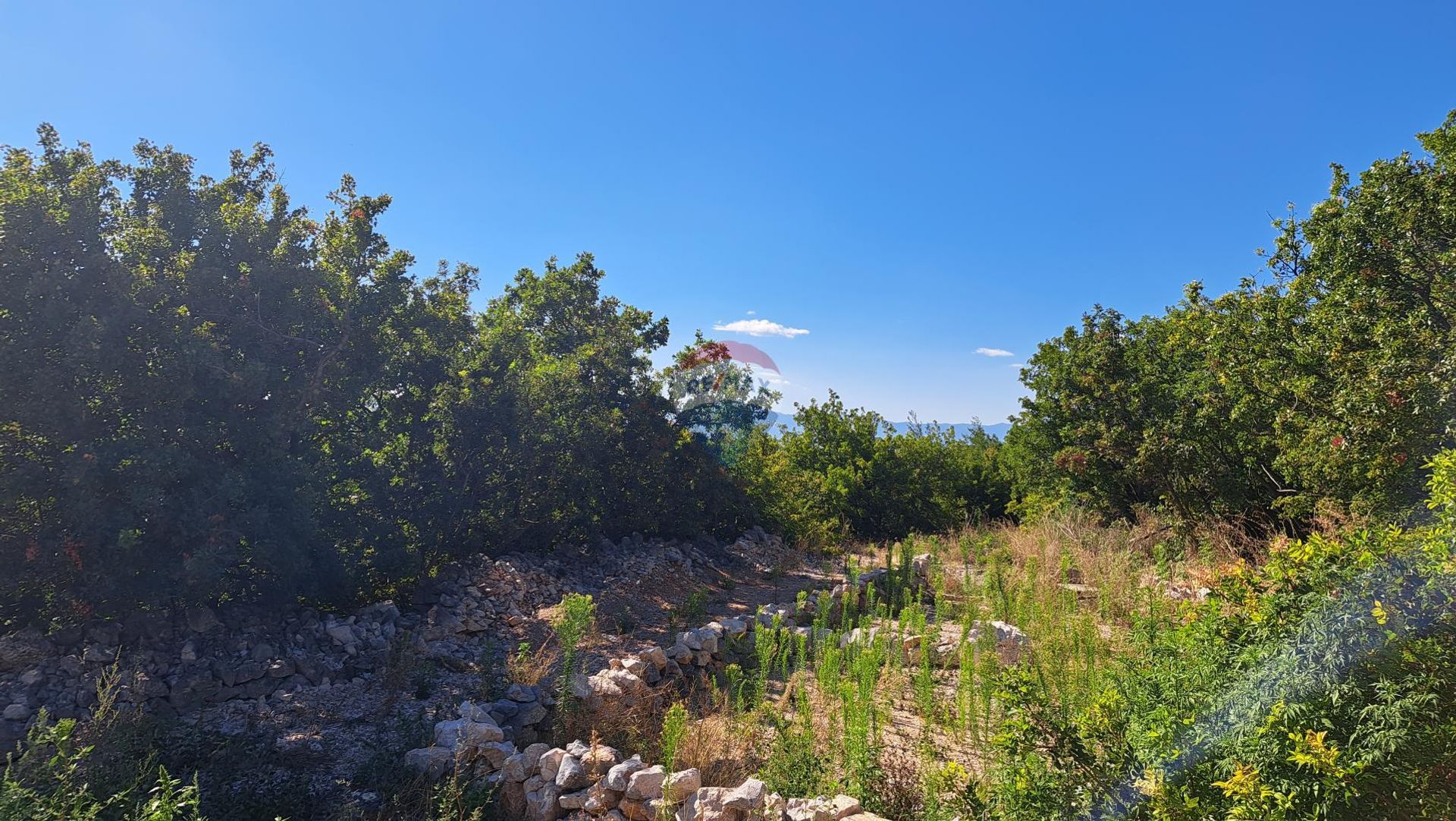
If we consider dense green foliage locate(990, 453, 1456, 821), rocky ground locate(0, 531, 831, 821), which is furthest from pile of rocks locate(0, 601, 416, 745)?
dense green foliage locate(990, 453, 1456, 821)

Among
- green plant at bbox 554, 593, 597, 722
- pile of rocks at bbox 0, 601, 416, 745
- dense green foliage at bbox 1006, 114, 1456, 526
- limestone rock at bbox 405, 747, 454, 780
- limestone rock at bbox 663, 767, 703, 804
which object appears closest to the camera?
limestone rock at bbox 663, 767, 703, 804

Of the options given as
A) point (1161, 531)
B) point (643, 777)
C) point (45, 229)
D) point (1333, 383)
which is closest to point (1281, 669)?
point (643, 777)

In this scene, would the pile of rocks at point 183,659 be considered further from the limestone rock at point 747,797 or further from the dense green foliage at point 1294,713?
the dense green foliage at point 1294,713

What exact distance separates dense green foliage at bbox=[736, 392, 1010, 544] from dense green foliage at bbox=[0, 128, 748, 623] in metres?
6.11

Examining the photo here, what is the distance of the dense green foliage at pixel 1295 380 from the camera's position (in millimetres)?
6293

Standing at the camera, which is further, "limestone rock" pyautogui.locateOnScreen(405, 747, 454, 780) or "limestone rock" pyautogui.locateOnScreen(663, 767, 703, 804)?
"limestone rock" pyautogui.locateOnScreen(405, 747, 454, 780)

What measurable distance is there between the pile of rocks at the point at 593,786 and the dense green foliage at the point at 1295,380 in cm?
623

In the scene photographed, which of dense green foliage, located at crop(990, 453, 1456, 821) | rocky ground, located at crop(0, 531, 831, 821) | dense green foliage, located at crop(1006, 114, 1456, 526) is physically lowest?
rocky ground, located at crop(0, 531, 831, 821)

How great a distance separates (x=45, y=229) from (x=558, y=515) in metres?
6.04

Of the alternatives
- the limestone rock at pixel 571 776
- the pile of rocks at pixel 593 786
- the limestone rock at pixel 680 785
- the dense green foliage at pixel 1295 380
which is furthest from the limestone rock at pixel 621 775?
the dense green foliage at pixel 1295 380

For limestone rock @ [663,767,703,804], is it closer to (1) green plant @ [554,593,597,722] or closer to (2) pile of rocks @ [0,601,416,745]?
(1) green plant @ [554,593,597,722]

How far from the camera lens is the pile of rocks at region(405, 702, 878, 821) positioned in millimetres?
3463

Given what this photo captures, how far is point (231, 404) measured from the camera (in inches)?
231

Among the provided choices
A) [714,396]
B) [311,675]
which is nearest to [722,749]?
[311,675]
